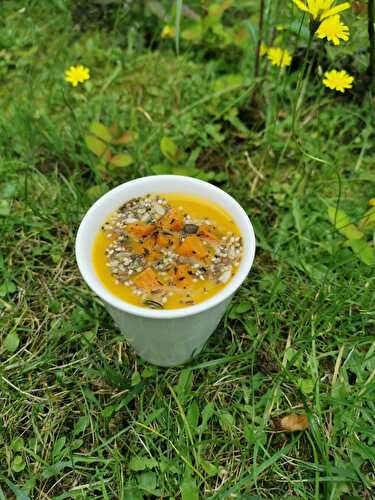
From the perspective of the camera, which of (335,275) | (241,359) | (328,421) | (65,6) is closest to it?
(328,421)

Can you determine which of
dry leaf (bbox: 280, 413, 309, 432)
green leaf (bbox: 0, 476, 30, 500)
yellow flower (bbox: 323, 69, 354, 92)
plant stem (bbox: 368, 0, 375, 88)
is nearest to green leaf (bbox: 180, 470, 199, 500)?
dry leaf (bbox: 280, 413, 309, 432)

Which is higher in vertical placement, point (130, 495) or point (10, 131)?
point (10, 131)

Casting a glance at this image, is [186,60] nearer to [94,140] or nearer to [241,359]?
[94,140]

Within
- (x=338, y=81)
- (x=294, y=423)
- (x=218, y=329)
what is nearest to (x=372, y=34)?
(x=338, y=81)

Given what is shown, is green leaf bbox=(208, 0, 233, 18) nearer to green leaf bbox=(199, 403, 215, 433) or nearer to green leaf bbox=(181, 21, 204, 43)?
green leaf bbox=(181, 21, 204, 43)

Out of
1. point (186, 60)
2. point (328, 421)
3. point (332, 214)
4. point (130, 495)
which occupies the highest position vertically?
point (186, 60)

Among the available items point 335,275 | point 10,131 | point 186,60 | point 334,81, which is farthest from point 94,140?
point 335,275

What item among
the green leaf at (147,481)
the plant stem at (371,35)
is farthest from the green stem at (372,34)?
the green leaf at (147,481)

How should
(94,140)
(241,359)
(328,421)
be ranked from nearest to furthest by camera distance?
1. (328,421)
2. (241,359)
3. (94,140)
